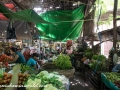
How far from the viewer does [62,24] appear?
6961mm

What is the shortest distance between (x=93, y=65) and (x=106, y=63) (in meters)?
0.62

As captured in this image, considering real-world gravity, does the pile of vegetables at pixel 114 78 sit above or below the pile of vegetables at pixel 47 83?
below

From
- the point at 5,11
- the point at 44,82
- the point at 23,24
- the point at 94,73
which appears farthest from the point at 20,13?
the point at 94,73

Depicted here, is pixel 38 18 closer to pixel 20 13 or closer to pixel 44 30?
pixel 20 13

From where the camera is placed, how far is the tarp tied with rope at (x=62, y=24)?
6.73 m

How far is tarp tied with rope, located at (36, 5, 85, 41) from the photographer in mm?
6730

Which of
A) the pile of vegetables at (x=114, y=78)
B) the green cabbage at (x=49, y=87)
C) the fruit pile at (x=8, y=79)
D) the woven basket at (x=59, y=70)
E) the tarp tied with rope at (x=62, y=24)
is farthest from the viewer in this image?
the tarp tied with rope at (x=62, y=24)

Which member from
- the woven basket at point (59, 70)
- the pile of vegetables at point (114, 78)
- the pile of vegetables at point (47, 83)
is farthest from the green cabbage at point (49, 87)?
the pile of vegetables at point (114, 78)

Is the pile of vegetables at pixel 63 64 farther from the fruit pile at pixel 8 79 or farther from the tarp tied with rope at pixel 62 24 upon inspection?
the tarp tied with rope at pixel 62 24

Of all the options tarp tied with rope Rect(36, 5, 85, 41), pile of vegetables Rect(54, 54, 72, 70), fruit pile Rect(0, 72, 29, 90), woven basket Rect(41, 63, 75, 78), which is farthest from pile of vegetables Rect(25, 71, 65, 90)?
tarp tied with rope Rect(36, 5, 85, 41)

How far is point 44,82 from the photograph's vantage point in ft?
7.71

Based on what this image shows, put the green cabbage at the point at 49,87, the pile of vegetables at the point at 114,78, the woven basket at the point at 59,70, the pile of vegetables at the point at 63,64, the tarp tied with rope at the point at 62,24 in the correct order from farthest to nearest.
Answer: the tarp tied with rope at the point at 62,24 → the pile of vegetables at the point at 114,78 → the pile of vegetables at the point at 63,64 → the woven basket at the point at 59,70 → the green cabbage at the point at 49,87

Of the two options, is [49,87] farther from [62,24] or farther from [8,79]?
[62,24]

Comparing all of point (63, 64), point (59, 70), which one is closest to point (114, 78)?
point (63, 64)
